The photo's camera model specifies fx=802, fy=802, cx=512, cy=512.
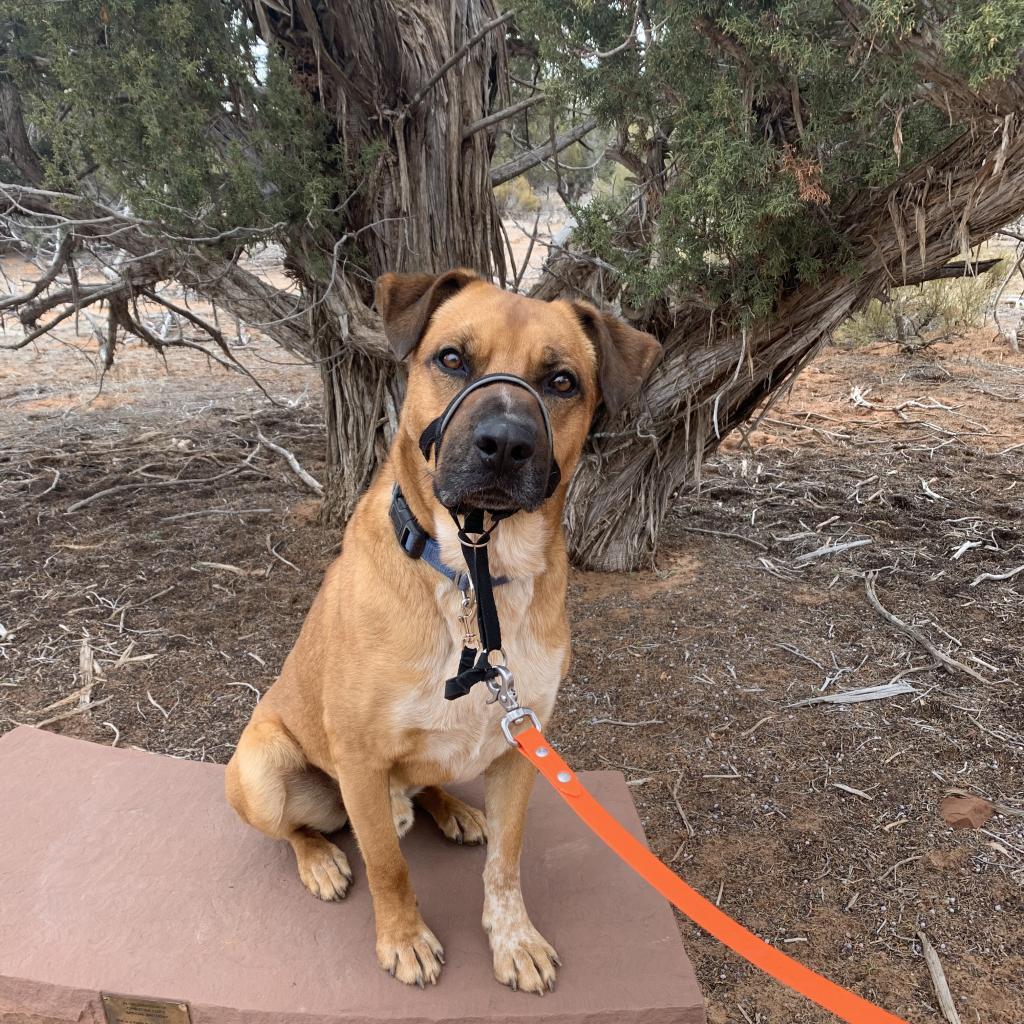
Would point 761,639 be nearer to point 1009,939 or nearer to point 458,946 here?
point 1009,939

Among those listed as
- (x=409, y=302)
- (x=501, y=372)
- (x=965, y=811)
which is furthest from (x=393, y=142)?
(x=965, y=811)

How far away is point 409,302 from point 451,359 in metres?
0.36

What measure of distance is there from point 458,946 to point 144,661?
2781 millimetres

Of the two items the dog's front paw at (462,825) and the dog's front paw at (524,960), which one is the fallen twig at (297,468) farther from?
the dog's front paw at (524,960)

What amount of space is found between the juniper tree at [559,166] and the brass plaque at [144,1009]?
3.15 meters

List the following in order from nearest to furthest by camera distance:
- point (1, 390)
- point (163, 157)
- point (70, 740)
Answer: point (70, 740), point (163, 157), point (1, 390)

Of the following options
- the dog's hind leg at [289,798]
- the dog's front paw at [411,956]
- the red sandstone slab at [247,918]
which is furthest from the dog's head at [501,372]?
the red sandstone slab at [247,918]

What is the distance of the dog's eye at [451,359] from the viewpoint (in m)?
2.28

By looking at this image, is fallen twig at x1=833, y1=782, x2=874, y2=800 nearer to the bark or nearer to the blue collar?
the bark

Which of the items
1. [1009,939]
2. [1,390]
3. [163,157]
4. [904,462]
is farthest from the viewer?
[1,390]

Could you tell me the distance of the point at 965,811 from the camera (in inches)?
130

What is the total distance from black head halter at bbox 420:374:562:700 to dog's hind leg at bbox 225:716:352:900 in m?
0.78

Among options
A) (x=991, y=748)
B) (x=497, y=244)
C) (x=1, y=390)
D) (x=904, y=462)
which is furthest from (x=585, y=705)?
(x=1, y=390)

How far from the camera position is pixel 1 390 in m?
9.84
